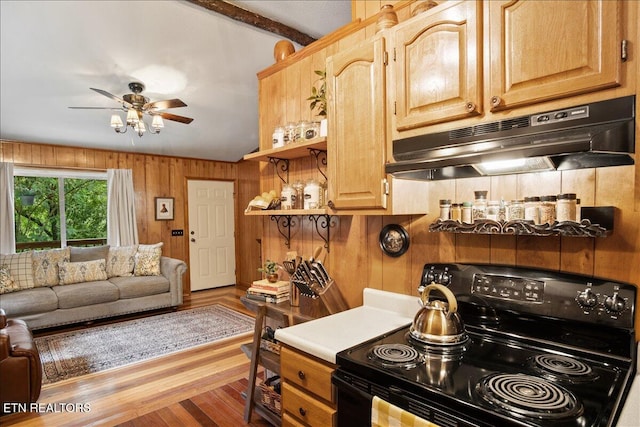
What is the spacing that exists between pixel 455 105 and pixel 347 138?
1.75ft

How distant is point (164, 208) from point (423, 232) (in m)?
5.32

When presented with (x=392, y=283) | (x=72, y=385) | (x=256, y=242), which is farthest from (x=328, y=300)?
(x=256, y=242)

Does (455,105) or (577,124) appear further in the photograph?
(455,105)

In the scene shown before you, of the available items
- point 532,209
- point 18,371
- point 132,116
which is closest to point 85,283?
point 18,371

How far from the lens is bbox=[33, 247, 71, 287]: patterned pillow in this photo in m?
4.34

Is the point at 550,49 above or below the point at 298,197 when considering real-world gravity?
above

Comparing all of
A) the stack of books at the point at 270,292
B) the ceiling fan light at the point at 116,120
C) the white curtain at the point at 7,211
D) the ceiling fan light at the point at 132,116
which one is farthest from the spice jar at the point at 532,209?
the white curtain at the point at 7,211

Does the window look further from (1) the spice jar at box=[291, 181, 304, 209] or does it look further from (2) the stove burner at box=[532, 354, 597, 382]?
(2) the stove burner at box=[532, 354, 597, 382]

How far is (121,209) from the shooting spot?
17.8 ft

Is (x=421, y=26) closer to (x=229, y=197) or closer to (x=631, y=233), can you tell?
(x=631, y=233)

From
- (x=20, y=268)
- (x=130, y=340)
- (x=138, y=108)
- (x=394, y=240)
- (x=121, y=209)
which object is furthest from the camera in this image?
(x=121, y=209)

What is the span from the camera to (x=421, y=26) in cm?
142

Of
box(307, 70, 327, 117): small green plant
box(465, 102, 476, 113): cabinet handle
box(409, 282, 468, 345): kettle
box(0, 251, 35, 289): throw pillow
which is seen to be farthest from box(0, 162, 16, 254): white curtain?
box(465, 102, 476, 113): cabinet handle

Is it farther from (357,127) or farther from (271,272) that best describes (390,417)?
(271,272)
